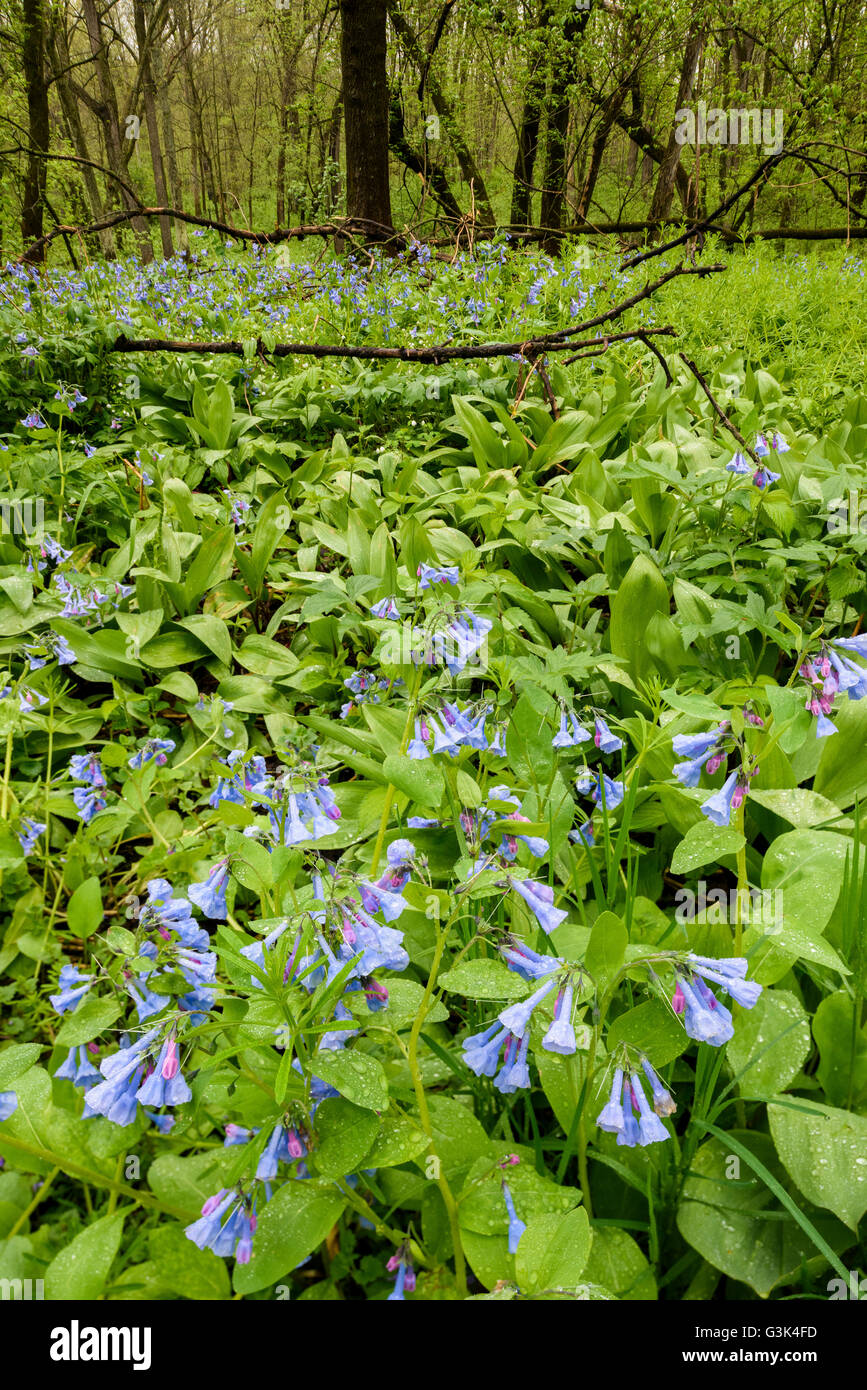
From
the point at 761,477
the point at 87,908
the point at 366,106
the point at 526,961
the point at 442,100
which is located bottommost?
the point at 87,908

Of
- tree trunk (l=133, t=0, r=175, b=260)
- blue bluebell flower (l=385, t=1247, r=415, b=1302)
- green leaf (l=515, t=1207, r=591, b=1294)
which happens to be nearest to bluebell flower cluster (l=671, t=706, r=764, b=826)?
green leaf (l=515, t=1207, r=591, b=1294)

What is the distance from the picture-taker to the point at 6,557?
2498 mm

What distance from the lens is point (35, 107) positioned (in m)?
9.69

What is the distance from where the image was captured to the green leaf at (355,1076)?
70 centimetres

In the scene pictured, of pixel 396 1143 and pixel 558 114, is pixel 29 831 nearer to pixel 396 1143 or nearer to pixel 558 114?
pixel 396 1143

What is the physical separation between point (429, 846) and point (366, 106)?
20.6 ft

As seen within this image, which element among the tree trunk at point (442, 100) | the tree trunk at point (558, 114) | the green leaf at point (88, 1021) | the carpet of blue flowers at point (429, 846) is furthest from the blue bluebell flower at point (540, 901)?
the tree trunk at point (442, 100)

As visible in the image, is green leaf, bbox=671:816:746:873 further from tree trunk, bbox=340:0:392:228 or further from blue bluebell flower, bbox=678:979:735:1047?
tree trunk, bbox=340:0:392:228

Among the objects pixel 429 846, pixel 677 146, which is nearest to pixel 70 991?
pixel 429 846

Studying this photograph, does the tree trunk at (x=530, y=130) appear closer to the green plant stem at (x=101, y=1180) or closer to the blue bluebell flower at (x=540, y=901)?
the blue bluebell flower at (x=540, y=901)

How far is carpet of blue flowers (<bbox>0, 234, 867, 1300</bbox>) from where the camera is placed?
0.77 meters

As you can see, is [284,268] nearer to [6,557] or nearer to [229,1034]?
[6,557]
